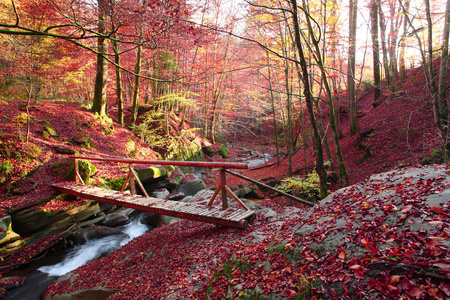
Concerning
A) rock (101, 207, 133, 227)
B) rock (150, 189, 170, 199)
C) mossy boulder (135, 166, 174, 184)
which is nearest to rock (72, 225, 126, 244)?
rock (101, 207, 133, 227)

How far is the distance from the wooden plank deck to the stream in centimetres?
148

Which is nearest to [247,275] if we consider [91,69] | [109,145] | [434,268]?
[434,268]

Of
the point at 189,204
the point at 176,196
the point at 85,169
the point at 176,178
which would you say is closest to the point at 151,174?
the point at 176,196

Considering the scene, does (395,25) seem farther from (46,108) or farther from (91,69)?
(91,69)

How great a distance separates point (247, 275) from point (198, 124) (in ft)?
71.1

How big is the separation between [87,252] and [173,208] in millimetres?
3475

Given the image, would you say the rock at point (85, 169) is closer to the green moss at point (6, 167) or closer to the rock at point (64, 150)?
the rock at point (64, 150)

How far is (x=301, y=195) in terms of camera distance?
29.0ft

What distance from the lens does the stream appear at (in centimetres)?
518

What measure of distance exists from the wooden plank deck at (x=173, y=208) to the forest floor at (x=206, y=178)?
255 millimetres

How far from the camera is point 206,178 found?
614 inches

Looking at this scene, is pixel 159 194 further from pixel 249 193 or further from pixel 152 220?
pixel 249 193

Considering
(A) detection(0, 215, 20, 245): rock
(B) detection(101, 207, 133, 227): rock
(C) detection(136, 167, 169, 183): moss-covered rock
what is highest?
(C) detection(136, 167, 169, 183): moss-covered rock

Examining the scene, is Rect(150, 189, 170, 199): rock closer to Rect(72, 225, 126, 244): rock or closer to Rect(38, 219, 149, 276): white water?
Rect(38, 219, 149, 276): white water
